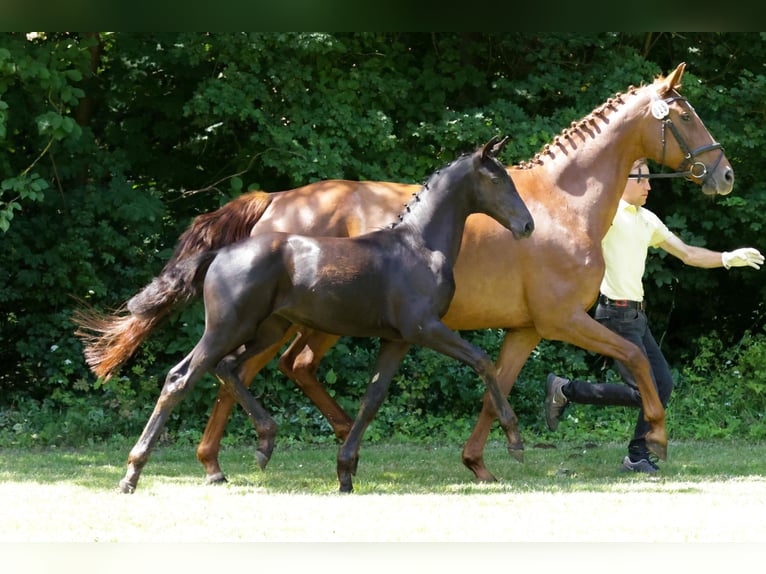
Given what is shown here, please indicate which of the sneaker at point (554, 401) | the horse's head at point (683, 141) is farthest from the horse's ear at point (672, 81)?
the sneaker at point (554, 401)

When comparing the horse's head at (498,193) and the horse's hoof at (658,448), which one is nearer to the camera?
the horse's head at (498,193)

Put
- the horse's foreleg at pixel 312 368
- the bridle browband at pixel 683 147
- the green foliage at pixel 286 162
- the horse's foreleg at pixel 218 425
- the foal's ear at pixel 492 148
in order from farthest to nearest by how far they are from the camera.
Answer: the green foliage at pixel 286 162 → the horse's foreleg at pixel 312 368 → the bridle browband at pixel 683 147 → the horse's foreleg at pixel 218 425 → the foal's ear at pixel 492 148

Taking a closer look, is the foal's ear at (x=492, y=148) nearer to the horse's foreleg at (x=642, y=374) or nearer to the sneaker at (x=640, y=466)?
the horse's foreleg at (x=642, y=374)

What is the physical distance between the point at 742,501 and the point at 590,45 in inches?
261

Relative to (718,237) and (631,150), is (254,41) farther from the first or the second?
(718,237)

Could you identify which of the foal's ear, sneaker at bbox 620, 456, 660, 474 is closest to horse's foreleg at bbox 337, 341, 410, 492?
the foal's ear

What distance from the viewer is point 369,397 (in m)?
6.75

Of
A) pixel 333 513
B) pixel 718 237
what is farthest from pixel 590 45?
pixel 333 513

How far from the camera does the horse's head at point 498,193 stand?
22.6 ft

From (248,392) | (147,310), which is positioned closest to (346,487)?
(248,392)

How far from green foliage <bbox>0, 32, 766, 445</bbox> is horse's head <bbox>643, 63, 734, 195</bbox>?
9.04ft

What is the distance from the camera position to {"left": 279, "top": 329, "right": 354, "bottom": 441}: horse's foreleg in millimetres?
8047

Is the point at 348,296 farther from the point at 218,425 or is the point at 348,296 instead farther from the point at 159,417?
the point at 218,425

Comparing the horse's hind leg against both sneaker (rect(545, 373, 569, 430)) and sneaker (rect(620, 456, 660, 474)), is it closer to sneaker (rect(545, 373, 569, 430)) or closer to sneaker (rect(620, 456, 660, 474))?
sneaker (rect(545, 373, 569, 430))
